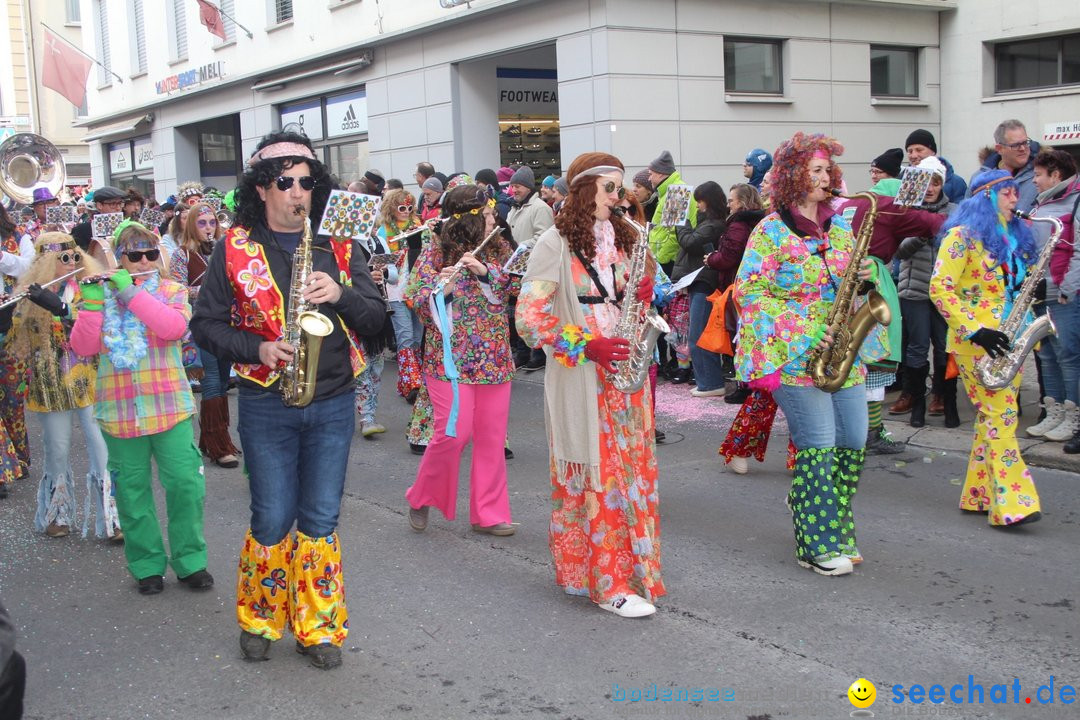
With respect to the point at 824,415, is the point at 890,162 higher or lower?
higher

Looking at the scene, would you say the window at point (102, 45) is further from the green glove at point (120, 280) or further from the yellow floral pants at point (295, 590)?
the yellow floral pants at point (295, 590)

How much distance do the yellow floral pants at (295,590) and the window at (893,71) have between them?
579 inches

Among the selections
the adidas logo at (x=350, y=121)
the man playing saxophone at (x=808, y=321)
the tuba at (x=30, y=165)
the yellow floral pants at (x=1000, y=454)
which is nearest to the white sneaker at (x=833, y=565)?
the man playing saxophone at (x=808, y=321)

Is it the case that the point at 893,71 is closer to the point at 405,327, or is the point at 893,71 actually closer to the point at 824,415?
the point at 405,327

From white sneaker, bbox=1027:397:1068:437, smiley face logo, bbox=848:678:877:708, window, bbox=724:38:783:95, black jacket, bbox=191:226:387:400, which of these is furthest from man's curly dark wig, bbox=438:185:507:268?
window, bbox=724:38:783:95

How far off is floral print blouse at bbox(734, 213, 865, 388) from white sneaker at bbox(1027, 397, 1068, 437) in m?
3.24

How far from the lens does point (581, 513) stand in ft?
16.3

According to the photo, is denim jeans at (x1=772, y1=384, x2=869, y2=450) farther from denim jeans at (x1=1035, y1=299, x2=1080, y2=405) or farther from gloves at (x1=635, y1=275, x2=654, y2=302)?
denim jeans at (x1=1035, y1=299, x2=1080, y2=405)

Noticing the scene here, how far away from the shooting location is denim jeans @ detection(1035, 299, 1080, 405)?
302 inches

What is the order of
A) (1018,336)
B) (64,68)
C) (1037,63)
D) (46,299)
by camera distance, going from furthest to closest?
1. (64,68)
2. (1037,63)
3. (1018,336)
4. (46,299)

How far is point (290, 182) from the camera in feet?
13.8

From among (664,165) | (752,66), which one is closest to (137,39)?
(752,66)

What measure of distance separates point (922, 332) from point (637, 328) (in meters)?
4.65

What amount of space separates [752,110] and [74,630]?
1270 centimetres
